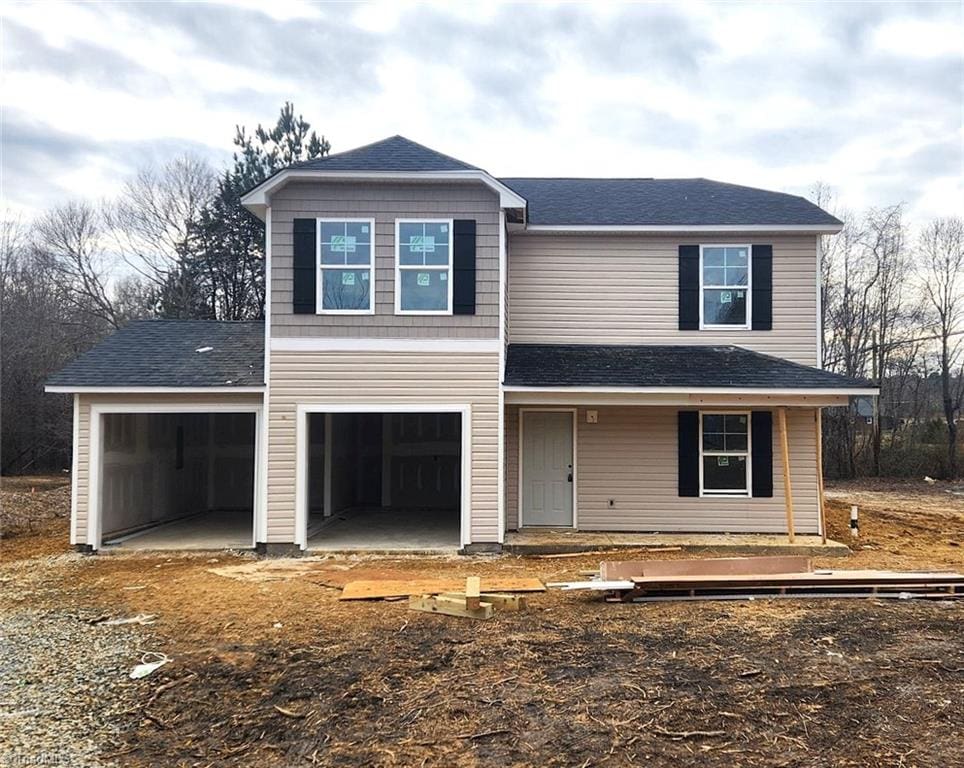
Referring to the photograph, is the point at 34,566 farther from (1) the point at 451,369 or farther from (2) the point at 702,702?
(2) the point at 702,702

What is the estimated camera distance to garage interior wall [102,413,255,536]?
10.4 metres

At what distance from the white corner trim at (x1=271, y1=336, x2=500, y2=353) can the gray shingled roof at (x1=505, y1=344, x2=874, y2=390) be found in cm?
69

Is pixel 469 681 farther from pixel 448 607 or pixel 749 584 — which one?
pixel 749 584

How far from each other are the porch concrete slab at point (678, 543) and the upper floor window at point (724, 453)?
795mm

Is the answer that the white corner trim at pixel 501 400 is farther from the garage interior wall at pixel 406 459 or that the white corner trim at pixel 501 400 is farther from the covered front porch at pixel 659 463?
the garage interior wall at pixel 406 459

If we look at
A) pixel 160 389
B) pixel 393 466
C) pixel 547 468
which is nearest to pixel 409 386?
pixel 547 468

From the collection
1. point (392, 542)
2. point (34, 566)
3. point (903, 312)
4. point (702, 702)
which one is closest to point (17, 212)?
point (34, 566)

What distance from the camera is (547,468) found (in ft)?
34.8

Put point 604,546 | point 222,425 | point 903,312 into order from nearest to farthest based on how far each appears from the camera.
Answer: point 604,546 < point 222,425 < point 903,312

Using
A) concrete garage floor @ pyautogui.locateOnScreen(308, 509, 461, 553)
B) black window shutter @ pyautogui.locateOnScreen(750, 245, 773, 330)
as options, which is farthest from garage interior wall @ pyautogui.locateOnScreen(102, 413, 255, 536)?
black window shutter @ pyautogui.locateOnScreen(750, 245, 773, 330)

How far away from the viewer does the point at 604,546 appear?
9.40m

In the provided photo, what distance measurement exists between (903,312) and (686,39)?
54.1 ft

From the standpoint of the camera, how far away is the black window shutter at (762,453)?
33.6 feet

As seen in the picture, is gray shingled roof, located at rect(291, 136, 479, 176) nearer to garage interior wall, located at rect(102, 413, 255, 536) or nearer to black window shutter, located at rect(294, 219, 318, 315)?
black window shutter, located at rect(294, 219, 318, 315)
